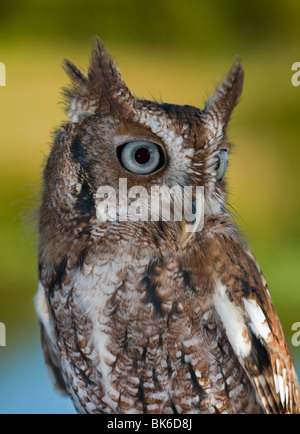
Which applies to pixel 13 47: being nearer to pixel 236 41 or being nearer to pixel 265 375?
pixel 236 41

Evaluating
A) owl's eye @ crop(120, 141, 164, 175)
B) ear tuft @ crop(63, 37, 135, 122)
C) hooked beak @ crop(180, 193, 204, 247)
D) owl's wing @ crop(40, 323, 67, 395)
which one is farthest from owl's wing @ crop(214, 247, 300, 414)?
owl's wing @ crop(40, 323, 67, 395)

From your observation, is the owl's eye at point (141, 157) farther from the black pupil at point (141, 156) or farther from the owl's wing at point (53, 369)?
the owl's wing at point (53, 369)

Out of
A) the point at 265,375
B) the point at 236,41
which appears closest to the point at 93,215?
the point at 265,375

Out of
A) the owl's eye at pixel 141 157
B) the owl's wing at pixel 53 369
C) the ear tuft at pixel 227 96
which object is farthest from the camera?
the owl's wing at pixel 53 369

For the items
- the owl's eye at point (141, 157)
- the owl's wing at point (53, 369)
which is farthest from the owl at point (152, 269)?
the owl's wing at point (53, 369)

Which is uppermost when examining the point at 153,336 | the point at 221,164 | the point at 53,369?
the point at 221,164

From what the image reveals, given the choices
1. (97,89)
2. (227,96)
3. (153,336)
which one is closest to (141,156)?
(97,89)

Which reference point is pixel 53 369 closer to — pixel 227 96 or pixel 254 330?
pixel 254 330
